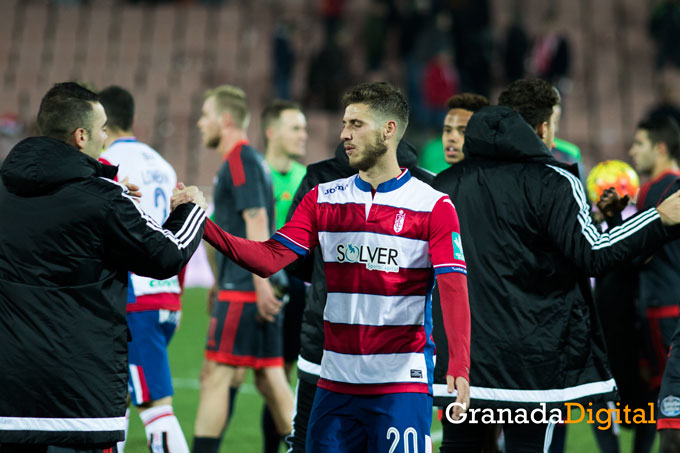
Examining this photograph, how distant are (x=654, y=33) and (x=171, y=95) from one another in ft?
34.4

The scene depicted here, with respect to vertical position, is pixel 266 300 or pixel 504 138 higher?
pixel 504 138

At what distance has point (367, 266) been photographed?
13.0ft

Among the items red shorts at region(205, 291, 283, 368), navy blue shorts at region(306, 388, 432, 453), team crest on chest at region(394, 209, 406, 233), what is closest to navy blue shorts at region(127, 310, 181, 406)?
red shorts at region(205, 291, 283, 368)

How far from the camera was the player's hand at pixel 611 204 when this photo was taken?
4.62 m

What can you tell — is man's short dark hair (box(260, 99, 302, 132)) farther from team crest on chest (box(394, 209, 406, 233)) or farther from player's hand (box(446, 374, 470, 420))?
player's hand (box(446, 374, 470, 420))

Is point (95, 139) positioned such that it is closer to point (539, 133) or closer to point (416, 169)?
point (416, 169)

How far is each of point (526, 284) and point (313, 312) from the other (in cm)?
105

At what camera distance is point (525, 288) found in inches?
179

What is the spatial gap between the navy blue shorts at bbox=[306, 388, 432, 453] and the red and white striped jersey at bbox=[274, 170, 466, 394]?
4cm

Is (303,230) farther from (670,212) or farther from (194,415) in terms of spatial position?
(194,415)

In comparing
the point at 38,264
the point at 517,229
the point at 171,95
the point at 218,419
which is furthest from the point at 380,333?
the point at 171,95

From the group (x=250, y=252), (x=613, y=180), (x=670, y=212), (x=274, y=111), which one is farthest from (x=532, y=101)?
(x=274, y=111)

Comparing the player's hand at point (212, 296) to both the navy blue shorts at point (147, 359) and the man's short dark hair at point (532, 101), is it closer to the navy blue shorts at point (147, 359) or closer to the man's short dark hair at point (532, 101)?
the navy blue shorts at point (147, 359)

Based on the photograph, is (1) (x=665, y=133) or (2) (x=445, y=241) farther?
(1) (x=665, y=133)
